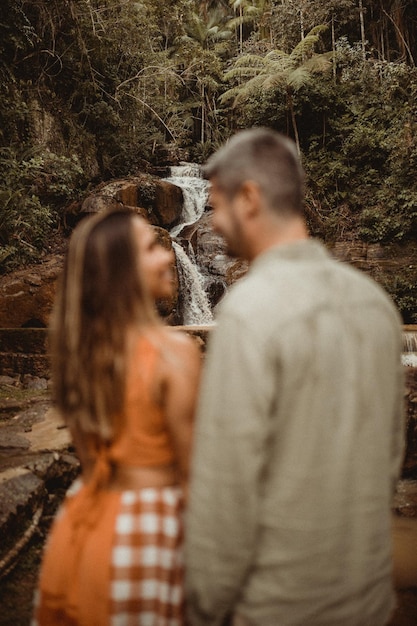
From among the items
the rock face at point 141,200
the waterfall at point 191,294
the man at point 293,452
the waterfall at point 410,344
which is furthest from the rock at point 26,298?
the man at point 293,452

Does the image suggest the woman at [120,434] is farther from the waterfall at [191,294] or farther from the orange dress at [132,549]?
the waterfall at [191,294]

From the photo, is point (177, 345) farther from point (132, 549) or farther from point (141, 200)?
point (141, 200)

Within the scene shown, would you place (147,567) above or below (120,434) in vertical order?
below

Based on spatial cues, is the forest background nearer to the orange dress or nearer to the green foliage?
the green foliage

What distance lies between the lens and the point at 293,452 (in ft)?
3.23

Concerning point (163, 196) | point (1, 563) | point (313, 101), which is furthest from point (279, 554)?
point (313, 101)

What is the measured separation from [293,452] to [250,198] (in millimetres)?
618

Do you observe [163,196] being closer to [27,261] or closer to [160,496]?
[27,261]

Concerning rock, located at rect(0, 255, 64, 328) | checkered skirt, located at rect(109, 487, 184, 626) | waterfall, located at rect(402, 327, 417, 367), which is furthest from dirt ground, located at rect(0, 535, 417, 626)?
rock, located at rect(0, 255, 64, 328)

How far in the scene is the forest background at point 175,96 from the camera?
11258mm

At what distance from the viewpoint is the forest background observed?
36.9 ft

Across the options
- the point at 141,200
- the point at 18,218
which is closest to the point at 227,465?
the point at 18,218

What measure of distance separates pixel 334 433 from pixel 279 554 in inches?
11.6

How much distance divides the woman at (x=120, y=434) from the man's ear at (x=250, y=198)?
0.32m
